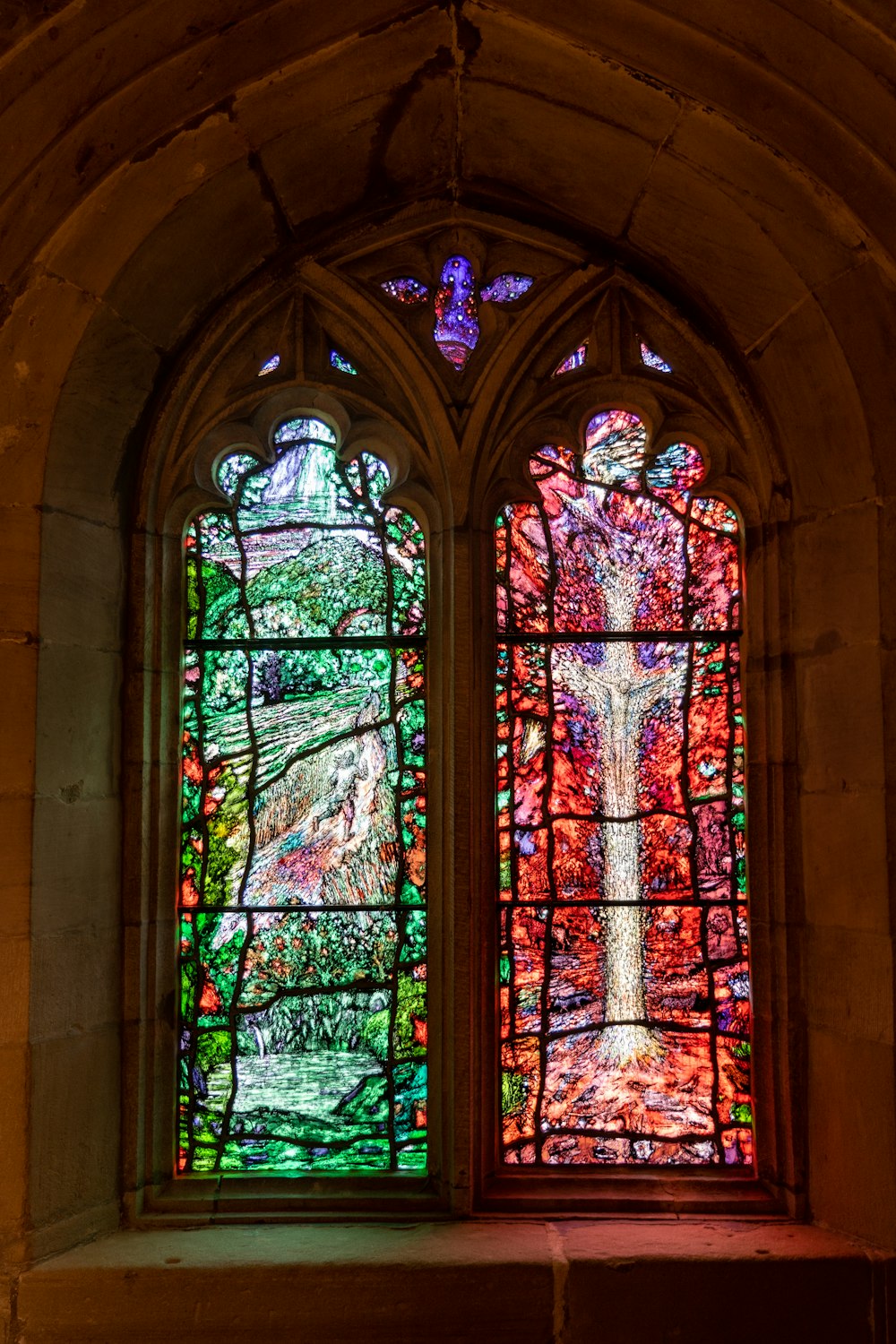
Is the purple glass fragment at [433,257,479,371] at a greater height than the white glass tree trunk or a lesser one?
greater

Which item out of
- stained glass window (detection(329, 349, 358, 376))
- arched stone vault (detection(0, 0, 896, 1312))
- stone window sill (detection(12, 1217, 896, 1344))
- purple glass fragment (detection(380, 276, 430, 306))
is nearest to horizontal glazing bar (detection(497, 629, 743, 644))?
arched stone vault (detection(0, 0, 896, 1312))

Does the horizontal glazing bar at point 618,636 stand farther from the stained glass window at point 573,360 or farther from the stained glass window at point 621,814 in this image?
the stained glass window at point 573,360

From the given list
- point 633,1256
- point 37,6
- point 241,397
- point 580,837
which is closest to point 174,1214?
point 633,1256

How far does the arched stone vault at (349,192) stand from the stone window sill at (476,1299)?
140mm

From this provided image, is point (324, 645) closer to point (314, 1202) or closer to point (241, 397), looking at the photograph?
point (241, 397)

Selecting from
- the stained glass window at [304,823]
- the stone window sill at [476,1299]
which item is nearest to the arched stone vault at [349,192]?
the stone window sill at [476,1299]

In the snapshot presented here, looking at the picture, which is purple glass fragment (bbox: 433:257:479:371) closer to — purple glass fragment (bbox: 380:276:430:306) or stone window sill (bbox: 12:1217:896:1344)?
purple glass fragment (bbox: 380:276:430:306)

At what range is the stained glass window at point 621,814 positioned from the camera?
3.20 meters

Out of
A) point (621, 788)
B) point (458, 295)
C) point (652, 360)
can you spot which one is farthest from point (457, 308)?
point (621, 788)

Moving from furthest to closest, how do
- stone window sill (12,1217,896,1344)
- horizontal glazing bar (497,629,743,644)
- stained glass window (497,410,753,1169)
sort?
1. horizontal glazing bar (497,629,743,644)
2. stained glass window (497,410,753,1169)
3. stone window sill (12,1217,896,1344)

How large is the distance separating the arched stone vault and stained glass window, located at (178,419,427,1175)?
0.27 metres

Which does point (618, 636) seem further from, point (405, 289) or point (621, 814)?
point (405, 289)

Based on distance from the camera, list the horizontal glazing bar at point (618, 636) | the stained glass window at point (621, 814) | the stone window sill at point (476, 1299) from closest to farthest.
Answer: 1. the stone window sill at point (476, 1299)
2. the stained glass window at point (621, 814)
3. the horizontal glazing bar at point (618, 636)

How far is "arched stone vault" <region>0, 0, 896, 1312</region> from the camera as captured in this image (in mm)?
2779
